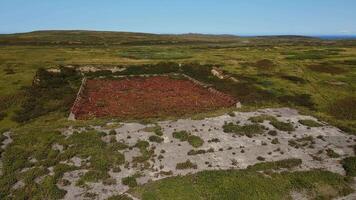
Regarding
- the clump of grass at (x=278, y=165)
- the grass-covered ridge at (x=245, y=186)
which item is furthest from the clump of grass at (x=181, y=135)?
the clump of grass at (x=278, y=165)

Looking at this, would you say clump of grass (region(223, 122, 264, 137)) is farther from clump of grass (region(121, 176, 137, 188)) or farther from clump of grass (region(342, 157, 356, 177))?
clump of grass (region(121, 176, 137, 188))

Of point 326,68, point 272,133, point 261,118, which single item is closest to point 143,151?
point 272,133

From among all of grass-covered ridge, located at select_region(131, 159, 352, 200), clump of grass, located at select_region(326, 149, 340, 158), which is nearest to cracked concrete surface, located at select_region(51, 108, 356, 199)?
clump of grass, located at select_region(326, 149, 340, 158)

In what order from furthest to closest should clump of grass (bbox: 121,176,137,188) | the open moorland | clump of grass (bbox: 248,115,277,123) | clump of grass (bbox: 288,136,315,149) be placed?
clump of grass (bbox: 248,115,277,123), clump of grass (bbox: 288,136,315,149), clump of grass (bbox: 121,176,137,188), the open moorland

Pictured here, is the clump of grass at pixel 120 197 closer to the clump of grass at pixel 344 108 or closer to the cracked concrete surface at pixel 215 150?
the cracked concrete surface at pixel 215 150

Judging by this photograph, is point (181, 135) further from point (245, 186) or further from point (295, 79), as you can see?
point (295, 79)

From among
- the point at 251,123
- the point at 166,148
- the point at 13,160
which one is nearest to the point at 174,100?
the point at 251,123
